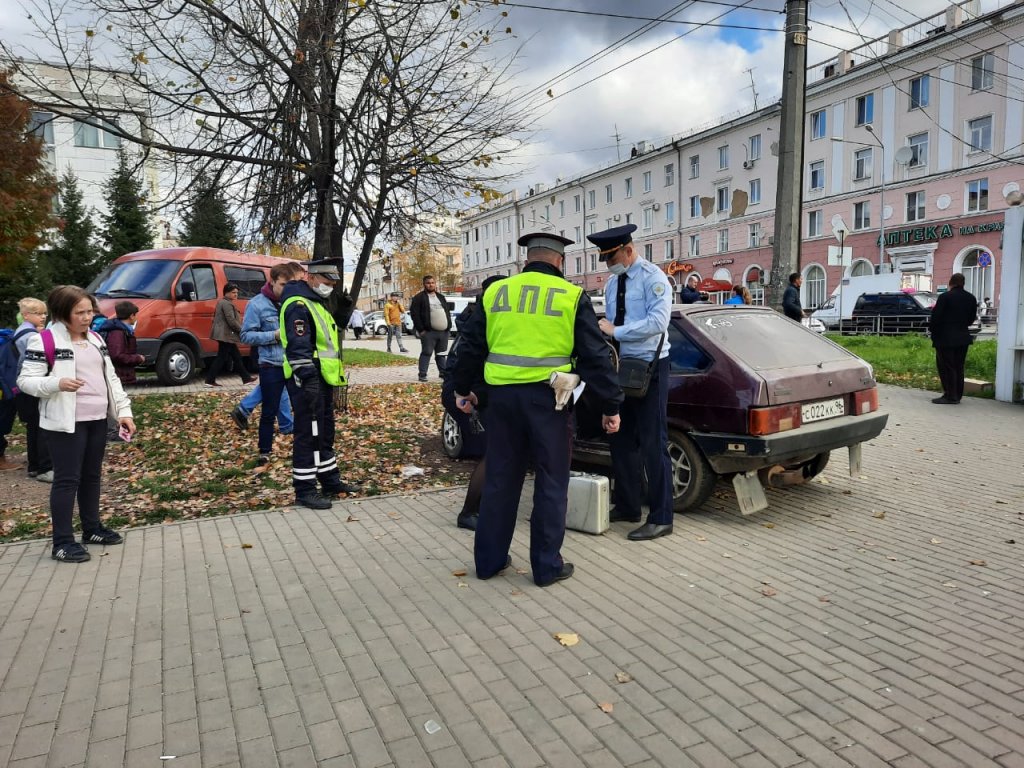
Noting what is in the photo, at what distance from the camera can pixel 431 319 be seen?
13.1 m

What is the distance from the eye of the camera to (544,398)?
13.7ft

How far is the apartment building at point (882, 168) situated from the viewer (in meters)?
35.8

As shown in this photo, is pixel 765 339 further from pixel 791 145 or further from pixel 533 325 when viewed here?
pixel 791 145

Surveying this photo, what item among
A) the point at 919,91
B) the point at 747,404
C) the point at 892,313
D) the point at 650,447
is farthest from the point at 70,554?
the point at 919,91

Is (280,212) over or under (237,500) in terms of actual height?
over

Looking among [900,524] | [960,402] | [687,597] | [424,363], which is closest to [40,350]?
[687,597]

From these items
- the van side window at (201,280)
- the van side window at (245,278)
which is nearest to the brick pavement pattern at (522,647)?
the van side window at (201,280)

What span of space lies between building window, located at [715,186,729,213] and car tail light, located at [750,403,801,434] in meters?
49.7

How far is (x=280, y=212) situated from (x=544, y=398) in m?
9.08

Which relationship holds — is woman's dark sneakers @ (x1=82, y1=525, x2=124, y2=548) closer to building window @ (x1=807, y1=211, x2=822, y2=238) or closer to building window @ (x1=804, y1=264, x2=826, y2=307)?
building window @ (x1=804, y1=264, x2=826, y2=307)

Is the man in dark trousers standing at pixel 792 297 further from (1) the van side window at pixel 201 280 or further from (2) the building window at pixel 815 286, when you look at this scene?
(2) the building window at pixel 815 286

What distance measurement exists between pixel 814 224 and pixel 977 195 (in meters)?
9.66

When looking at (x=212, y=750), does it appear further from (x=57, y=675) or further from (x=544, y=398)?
(x=544, y=398)

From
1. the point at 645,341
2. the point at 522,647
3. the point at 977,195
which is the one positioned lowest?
the point at 522,647
